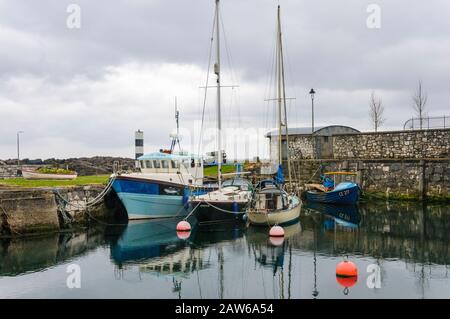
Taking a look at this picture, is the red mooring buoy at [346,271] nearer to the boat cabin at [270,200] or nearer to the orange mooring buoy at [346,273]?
the orange mooring buoy at [346,273]

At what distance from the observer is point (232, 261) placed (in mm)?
16562

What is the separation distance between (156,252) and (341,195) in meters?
18.4

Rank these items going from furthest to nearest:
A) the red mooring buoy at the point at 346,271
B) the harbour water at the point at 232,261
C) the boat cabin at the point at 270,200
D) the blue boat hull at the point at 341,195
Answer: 1. the blue boat hull at the point at 341,195
2. the boat cabin at the point at 270,200
3. the red mooring buoy at the point at 346,271
4. the harbour water at the point at 232,261

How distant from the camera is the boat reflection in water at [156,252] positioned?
1579 cm

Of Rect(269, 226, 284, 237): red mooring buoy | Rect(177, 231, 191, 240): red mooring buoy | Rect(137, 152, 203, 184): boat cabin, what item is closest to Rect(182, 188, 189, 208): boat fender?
Rect(137, 152, 203, 184): boat cabin

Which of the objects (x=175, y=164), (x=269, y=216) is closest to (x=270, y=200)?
(x=269, y=216)

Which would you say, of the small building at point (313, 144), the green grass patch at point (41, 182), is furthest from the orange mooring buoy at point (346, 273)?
the small building at point (313, 144)

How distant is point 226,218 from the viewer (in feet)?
79.5

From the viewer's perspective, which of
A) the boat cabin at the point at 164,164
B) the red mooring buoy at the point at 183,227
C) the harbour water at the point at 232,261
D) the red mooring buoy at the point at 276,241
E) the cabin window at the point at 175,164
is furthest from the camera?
the cabin window at the point at 175,164

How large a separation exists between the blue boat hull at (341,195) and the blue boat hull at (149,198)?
12239 mm
